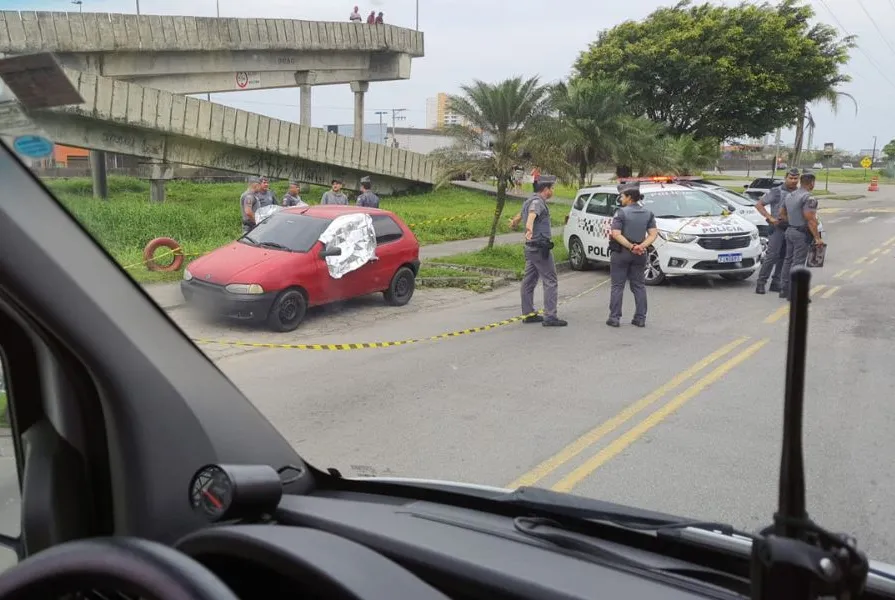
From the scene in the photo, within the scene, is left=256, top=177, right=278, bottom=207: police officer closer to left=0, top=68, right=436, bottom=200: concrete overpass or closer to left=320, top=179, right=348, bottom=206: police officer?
left=0, top=68, right=436, bottom=200: concrete overpass

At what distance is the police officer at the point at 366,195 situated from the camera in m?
3.66

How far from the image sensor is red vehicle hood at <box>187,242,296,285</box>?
2311mm

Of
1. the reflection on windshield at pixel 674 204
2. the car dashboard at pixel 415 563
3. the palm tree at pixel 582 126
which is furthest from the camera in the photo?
the palm tree at pixel 582 126

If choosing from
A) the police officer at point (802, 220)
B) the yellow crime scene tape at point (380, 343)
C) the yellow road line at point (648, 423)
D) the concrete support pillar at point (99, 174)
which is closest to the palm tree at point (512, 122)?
the yellow crime scene tape at point (380, 343)

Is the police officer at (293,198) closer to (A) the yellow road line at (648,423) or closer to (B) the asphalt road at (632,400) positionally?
(B) the asphalt road at (632,400)

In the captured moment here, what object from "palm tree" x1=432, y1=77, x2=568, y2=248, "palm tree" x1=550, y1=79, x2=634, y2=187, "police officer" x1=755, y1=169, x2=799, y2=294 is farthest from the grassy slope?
"palm tree" x1=550, y1=79, x2=634, y2=187

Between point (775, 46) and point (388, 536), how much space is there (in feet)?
7.27

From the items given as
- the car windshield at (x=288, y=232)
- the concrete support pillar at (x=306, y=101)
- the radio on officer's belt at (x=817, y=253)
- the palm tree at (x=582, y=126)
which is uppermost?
the palm tree at (x=582, y=126)

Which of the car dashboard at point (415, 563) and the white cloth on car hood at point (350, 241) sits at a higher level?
the white cloth on car hood at point (350, 241)

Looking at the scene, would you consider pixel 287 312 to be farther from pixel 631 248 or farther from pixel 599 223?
pixel 599 223

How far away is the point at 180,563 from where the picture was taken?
4.30ft

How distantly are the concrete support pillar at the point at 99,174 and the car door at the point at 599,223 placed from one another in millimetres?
11874

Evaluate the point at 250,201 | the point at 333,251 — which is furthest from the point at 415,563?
the point at 333,251

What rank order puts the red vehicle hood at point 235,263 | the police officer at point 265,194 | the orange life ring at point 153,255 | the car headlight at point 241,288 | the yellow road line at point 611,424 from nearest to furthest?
the orange life ring at point 153,255
the red vehicle hood at point 235,263
the car headlight at point 241,288
the police officer at point 265,194
the yellow road line at point 611,424
